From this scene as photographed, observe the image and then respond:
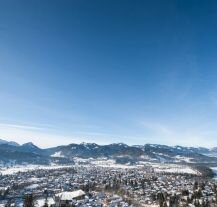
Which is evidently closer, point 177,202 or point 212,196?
point 177,202

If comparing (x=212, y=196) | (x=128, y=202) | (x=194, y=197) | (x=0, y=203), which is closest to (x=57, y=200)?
(x=0, y=203)

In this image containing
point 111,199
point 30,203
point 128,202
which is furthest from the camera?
point 111,199

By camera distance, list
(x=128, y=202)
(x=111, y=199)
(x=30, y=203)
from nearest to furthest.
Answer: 1. (x=30, y=203)
2. (x=128, y=202)
3. (x=111, y=199)

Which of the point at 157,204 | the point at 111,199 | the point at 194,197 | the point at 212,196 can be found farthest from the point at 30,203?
the point at 212,196

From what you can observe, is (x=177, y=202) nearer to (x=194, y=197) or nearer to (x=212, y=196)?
(x=194, y=197)

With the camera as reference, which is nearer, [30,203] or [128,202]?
[30,203]

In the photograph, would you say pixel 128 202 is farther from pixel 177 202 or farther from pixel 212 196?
pixel 212 196

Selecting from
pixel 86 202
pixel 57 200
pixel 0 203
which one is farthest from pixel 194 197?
pixel 0 203

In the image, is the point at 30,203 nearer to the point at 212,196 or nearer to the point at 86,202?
the point at 86,202
